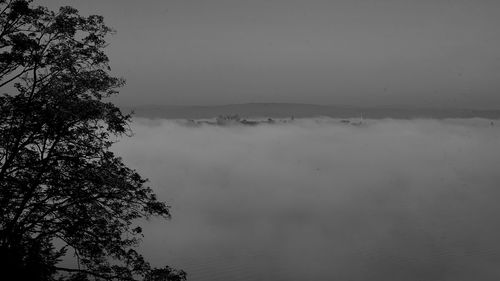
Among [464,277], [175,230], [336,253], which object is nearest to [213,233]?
[175,230]

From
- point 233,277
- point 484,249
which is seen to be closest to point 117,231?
point 233,277

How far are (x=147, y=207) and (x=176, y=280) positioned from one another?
2.30m

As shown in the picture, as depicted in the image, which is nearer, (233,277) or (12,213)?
(12,213)

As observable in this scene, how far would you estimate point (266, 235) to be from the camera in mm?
163750

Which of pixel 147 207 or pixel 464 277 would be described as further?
pixel 464 277

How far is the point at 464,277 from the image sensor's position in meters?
113

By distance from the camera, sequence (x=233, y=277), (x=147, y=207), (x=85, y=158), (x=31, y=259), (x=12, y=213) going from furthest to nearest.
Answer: (x=233, y=277)
(x=147, y=207)
(x=85, y=158)
(x=12, y=213)
(x=31, y=259)

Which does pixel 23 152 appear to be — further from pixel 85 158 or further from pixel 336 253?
pixel 336 253

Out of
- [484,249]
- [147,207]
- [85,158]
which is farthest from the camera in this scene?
[484,249]

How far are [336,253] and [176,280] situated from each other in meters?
130

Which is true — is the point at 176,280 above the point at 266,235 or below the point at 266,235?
below

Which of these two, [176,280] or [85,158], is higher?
[85,158]

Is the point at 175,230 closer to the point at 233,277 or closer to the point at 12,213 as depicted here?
the point at 233,277

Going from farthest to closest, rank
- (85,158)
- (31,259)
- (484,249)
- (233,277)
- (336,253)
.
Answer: (484,249) < (336,253) < (233,277) < (85,158) < (31,259)
